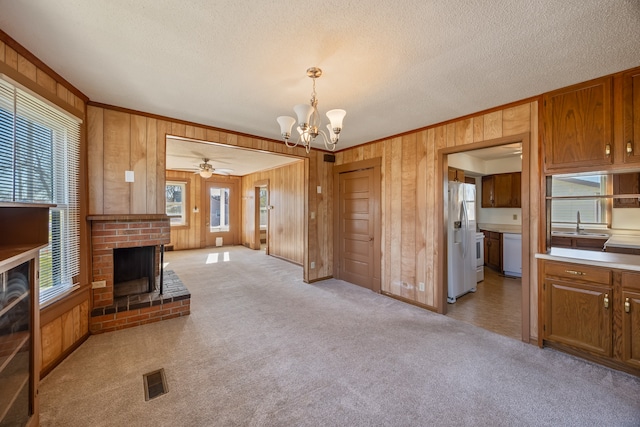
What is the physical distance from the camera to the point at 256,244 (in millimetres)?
7996

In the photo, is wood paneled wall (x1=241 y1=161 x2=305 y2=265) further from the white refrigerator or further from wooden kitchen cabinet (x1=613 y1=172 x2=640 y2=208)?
wooden kitchen cabinet (x1=613 y1=172 x2=640 y2=208)

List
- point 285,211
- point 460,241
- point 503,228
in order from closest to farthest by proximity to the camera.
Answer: point 460,241
point 503,228
point 285,211

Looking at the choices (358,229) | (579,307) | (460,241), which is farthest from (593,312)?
(358,229)

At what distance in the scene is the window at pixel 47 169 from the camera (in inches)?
65.3

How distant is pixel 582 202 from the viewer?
13.4ft

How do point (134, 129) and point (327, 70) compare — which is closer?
point (327, 70)

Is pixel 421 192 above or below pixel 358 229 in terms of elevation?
above

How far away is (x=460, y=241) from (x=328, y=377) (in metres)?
2.93

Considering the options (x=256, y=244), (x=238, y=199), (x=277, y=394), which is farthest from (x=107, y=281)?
(x=238, y=199)

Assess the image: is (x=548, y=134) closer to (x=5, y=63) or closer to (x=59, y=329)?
(x=5, y=63)

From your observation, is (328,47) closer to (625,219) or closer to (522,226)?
(522,226)

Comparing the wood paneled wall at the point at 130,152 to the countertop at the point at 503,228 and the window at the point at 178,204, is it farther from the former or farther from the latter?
the countertop at the point at 503,228

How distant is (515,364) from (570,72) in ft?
8.11

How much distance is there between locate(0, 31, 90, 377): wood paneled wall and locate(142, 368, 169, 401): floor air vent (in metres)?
0.80
